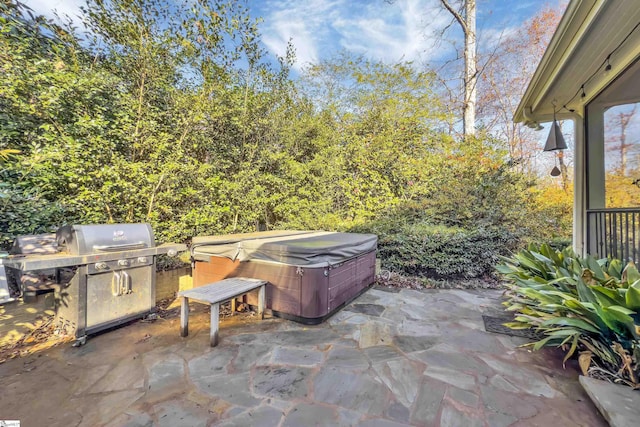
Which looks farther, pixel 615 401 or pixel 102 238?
pixel 102 238

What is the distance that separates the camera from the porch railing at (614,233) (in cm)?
297

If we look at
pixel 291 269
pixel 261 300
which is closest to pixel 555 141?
pixel 291 269

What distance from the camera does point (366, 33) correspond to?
668 centimetres

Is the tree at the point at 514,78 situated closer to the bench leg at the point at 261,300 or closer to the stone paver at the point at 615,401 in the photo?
the stone paver at the point at 615,401

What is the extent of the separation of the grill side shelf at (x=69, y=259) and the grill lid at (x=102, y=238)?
6 centimetres

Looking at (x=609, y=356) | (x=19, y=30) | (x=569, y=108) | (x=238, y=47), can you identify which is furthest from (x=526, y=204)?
(x=19, y=30)

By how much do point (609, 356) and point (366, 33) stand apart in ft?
23.6

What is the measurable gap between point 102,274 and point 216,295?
3.64 ft

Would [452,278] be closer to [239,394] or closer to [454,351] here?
[454,351]

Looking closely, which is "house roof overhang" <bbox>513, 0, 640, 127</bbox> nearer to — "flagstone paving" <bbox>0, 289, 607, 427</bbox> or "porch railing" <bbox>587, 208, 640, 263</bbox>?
"porch railing" <bbox>587, 208, 640, 263</bbox>

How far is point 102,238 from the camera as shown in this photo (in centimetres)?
263

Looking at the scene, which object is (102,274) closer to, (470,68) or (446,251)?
(446,251)

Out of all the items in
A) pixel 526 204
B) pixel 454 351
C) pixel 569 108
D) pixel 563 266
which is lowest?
pixel 454 351

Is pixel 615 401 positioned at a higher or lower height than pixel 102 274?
lower
